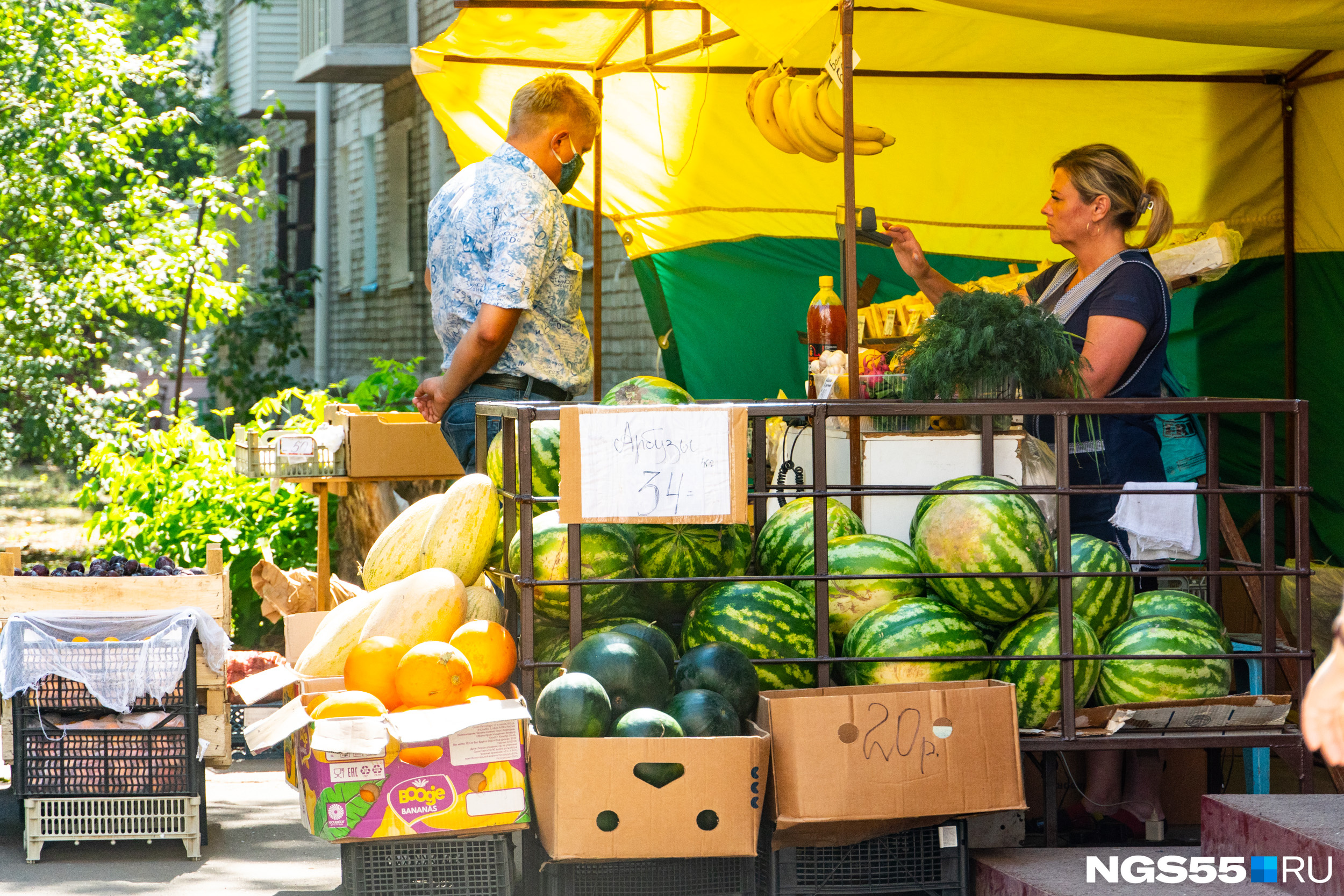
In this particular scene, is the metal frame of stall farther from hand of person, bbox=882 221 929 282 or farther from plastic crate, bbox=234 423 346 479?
plastic crate, bbox=234 423 346 479

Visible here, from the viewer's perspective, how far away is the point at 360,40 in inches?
609

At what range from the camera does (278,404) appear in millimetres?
7785

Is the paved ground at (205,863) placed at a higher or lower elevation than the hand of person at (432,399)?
lower

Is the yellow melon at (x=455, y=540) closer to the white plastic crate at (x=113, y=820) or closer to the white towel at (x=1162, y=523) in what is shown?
the white plastic crate at (x=113, y=820)

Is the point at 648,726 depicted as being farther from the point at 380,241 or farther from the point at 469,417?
the point at 380,241

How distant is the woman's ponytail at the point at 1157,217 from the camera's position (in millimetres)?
4309

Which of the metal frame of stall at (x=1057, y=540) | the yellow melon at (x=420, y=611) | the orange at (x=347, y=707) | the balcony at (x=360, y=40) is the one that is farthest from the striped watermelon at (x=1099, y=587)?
the balcony at (x=360, y=40)

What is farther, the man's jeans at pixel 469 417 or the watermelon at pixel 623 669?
the man's jeans at pixel 469 417

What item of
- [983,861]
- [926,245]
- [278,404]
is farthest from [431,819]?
[278,404]

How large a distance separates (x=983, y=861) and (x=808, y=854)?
0.44 metres

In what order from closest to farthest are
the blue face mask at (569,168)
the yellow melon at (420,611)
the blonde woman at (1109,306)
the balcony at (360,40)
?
1. the yellow melon at (420,611)
2. the blonde woman at (1109,306)
3. the blue face mask at (569,168)
4. the balcony at (360,40)

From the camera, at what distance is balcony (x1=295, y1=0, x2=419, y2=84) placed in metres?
14.6

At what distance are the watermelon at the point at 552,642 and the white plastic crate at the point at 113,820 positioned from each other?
1.37 metres

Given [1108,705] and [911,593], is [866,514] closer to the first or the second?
[911,593]
